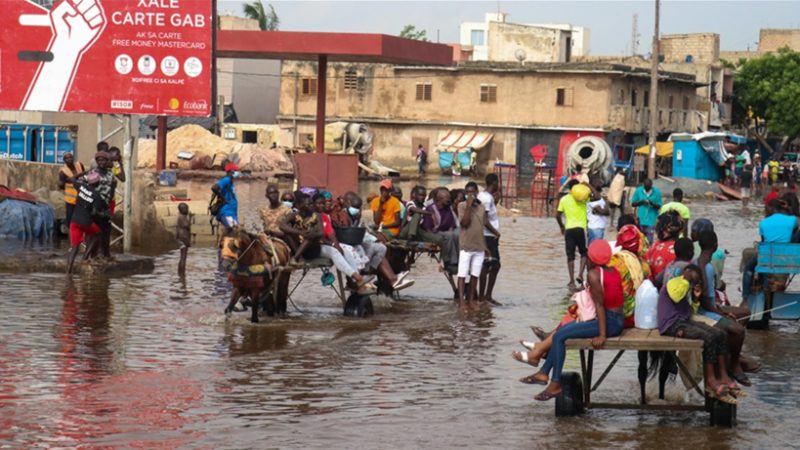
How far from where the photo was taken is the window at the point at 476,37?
119312 millimetres

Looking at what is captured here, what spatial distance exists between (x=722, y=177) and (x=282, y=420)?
49597mm

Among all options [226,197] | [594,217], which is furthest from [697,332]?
[226,197]

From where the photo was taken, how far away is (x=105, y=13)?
2077 cm

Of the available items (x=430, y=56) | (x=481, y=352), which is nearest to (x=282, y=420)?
(x=481, y=352)

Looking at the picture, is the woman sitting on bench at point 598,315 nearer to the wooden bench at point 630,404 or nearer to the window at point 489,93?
the wooden bench at point 630,404

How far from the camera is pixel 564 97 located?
6216 cm

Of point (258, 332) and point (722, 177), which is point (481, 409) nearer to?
point (258, 332)

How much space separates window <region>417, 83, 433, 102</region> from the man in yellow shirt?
47193mm

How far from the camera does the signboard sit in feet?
68.0

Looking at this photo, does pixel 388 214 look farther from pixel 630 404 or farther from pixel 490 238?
pixel 630 404

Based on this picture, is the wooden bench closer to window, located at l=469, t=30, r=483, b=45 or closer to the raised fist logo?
the raised fist logo

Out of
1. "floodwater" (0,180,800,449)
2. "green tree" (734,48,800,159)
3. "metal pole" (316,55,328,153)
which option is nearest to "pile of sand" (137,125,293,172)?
"metal pole" (316,55,328,153)

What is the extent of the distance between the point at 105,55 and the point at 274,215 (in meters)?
6.62

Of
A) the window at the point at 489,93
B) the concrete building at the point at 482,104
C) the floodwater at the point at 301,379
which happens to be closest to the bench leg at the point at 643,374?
the floodwater at the point at 301,379
